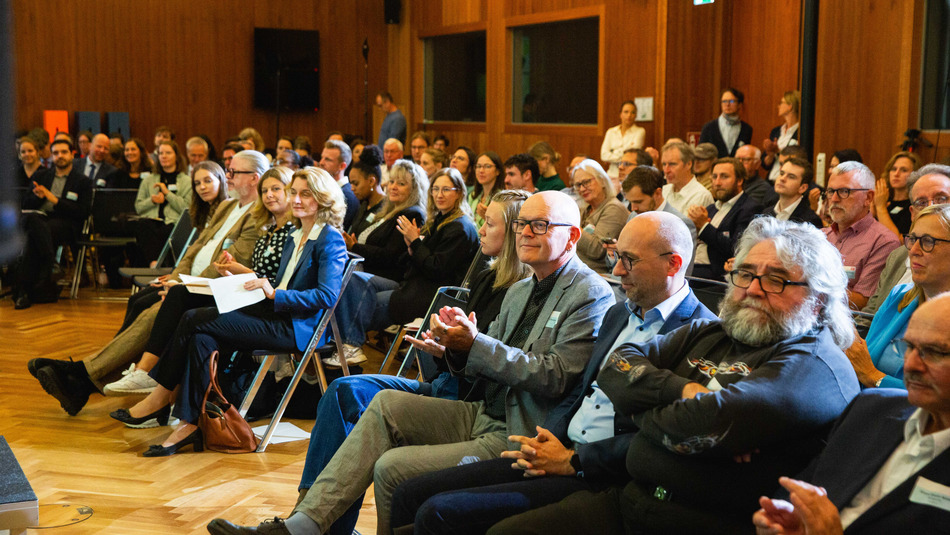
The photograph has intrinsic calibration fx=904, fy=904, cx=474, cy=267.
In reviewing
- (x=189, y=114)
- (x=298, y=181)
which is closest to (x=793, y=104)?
(x=298, y=181)

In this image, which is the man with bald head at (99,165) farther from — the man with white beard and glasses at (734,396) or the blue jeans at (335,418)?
the man with white beard and glasses at (734,396)

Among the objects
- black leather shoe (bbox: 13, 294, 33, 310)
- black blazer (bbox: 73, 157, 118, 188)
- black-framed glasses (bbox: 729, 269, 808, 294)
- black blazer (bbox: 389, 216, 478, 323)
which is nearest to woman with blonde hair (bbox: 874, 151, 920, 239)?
black blazer (bbox: 389, 216, 478, 323)

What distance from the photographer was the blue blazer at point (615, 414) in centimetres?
214

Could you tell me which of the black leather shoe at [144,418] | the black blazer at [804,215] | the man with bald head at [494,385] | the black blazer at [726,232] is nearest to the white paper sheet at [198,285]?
the black leather shoe at [144,418]

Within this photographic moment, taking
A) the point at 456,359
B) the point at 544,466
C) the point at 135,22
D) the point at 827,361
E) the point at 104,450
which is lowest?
the point at 104,450

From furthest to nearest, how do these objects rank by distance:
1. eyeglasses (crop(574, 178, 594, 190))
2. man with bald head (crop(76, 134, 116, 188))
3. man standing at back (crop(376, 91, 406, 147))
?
man standing at back (crop(376, 91, 406, 147)), man with bald head (crop(76, 134, 116, 188)), eyeglasses (crop(574, 178, 594, 190))

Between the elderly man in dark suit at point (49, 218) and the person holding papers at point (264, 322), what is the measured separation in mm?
3717

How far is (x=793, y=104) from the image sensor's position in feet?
24.2

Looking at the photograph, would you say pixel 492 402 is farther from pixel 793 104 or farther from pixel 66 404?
pixel 793 104

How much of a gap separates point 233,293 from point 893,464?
296 centimetres

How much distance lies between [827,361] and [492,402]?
1123 mm

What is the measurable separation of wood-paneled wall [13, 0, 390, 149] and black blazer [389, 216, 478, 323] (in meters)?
7.83

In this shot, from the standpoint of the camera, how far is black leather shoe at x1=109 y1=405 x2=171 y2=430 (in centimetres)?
410

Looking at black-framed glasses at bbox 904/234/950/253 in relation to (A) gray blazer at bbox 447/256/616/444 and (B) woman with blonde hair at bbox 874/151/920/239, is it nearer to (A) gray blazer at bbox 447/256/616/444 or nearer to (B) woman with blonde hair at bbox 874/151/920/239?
(A) gray blazer at bbox 447/256/616/444
